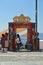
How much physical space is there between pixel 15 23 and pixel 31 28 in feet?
4.70

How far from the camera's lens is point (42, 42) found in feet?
88.7

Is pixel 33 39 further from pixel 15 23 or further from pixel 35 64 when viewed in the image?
pixel 35 64

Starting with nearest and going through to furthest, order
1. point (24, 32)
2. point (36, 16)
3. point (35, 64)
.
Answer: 1. point (35, 64)
2. point (36, 16)
3. point (24, 32)

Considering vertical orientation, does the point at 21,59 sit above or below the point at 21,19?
below

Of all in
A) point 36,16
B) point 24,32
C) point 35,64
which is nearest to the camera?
point 35,64

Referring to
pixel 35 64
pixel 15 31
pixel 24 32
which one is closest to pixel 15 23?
pixel 15 31

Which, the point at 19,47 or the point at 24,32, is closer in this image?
the point at 19,47

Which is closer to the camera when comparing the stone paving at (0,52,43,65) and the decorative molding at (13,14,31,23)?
the stone paving at (0,52,43,65)

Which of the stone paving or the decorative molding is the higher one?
the decorative molding

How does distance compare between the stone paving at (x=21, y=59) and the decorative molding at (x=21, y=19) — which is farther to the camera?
the decorative molding at (x=21, y=19)

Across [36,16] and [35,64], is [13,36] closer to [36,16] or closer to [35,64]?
[36,16]

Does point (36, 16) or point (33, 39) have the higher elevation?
point (36, 16)

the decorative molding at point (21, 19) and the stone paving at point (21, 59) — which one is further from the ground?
the decorative molding at point (21, 19)

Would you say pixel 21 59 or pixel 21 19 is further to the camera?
pixel 21 19
